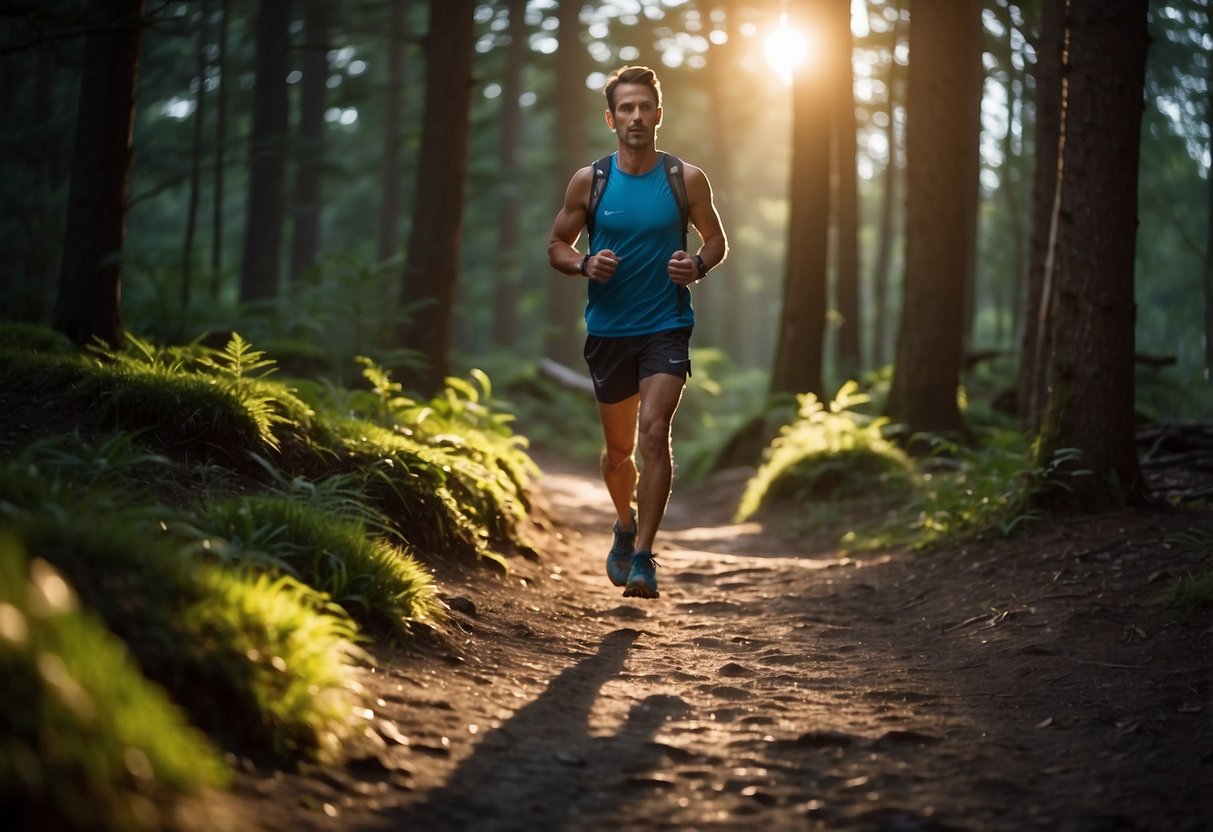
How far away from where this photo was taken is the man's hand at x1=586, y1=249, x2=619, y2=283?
5.88 meters

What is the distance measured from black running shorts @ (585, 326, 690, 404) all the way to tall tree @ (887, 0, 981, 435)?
22.1 ft

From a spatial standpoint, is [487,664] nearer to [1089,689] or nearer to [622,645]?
[622,645]

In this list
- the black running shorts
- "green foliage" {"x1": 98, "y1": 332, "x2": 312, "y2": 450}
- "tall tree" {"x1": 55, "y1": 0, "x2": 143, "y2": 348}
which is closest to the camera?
"green foliage" {"x1": 98, "y1": 332, "x2": 312, "y2": 450}

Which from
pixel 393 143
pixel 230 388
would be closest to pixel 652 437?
pixel 230 388

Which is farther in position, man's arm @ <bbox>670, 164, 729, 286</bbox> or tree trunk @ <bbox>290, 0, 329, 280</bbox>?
tree trunk @ <bbox>290, 0, 329, 280</bbox>

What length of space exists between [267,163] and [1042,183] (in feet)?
46.4

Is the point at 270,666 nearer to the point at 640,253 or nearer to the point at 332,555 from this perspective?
the point at 332,555

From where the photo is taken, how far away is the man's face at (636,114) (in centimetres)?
616

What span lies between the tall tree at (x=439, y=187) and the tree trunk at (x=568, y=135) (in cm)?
1707

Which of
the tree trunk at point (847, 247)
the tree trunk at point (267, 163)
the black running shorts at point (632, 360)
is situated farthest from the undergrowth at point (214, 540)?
the tree trunk at point (267, 163)

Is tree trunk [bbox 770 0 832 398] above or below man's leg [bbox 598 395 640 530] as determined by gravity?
above

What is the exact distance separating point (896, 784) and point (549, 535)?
5.40 metres

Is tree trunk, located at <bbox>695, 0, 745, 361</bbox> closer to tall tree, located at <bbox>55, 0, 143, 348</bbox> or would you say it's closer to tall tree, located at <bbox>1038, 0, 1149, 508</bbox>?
tall tree, located at <bbox>1038, 0, 1149, 508</bbox>

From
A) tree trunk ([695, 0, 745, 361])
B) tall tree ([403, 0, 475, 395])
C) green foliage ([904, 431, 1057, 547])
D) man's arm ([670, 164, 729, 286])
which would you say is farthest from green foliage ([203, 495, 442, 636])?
tree trunk ([695, 0, 745, 361])
